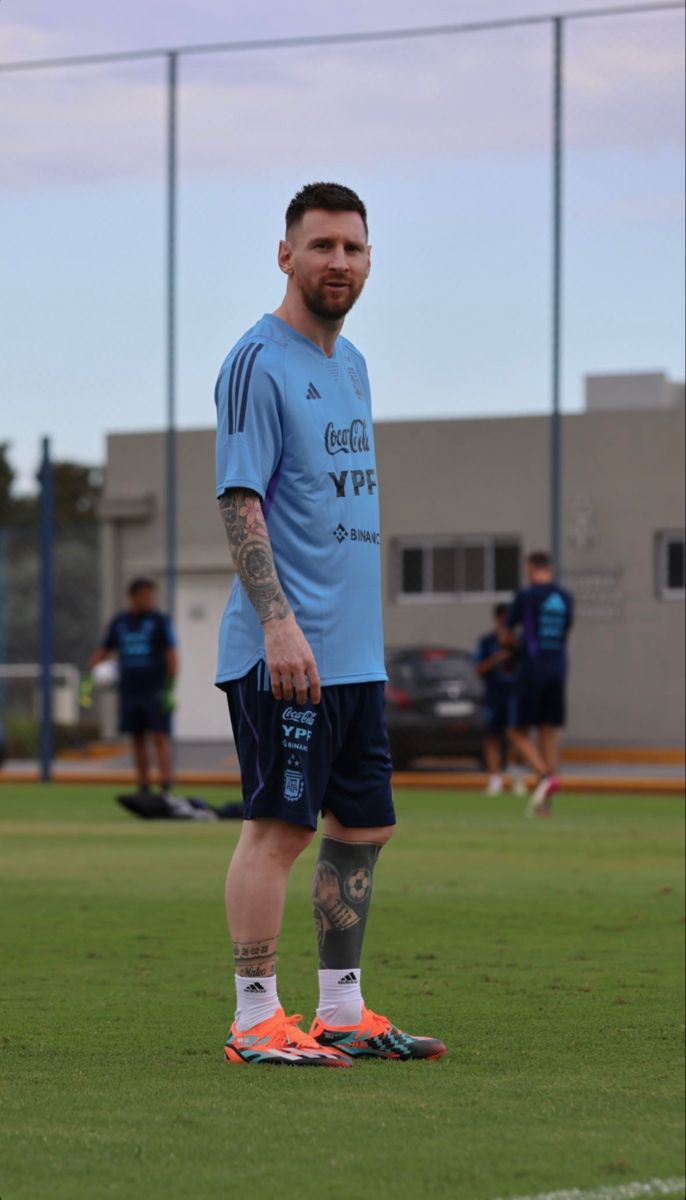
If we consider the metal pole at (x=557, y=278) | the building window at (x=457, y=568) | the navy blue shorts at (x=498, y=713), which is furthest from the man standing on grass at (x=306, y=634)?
the building window at (x=457, y=568)

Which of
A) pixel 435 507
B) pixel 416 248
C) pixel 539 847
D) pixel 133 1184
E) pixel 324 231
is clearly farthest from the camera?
pixel 435 507

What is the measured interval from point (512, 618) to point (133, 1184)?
41.6ft

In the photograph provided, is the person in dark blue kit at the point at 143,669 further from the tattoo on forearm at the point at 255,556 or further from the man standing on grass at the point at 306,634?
the tattoo on forearm at the point at 255,556

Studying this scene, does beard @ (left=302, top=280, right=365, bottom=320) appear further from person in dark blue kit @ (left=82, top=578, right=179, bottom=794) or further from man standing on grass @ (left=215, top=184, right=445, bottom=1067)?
person in dark blue kit @ (left=82, top=578, right=179, bottom=794)

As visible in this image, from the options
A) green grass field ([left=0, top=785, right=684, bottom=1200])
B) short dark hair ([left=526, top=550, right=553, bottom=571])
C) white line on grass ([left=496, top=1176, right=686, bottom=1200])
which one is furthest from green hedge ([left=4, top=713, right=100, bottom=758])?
white line on grass ([left=496, top=1176, right=686, bottom=1200])

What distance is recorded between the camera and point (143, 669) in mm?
16734

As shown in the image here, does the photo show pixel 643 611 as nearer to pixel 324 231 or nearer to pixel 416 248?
pixel 416 248

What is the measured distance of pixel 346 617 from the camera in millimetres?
4902

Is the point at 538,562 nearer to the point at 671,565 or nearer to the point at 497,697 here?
the point at 671,565

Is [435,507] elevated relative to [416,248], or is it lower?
lower

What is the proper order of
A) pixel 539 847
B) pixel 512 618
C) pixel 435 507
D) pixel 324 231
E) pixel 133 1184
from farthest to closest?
1. pixel 435 507
2. pixel 512 618
3. pixel 539 847
4. pixel 324 231
5. pixel 133 1184

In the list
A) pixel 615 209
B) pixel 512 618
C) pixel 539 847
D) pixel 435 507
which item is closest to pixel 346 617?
pixel 539 847

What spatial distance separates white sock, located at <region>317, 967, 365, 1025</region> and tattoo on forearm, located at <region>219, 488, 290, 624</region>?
3.00 feet

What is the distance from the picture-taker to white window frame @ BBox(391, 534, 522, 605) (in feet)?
82.8
